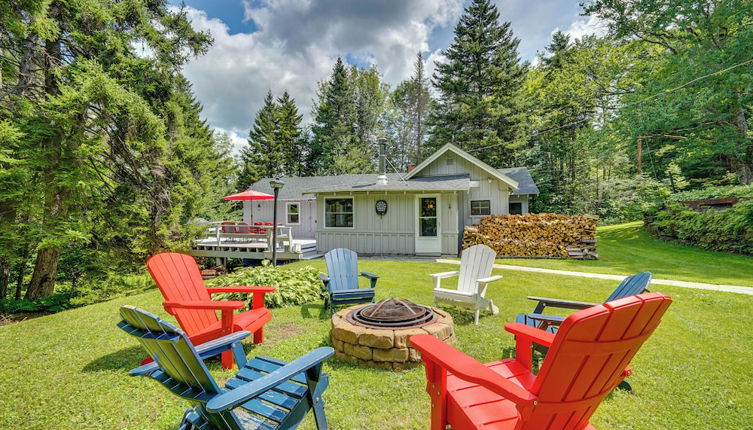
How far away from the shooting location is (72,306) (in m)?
7.97

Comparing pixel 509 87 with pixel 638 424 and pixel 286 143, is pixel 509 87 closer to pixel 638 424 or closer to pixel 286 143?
pixel 286 143

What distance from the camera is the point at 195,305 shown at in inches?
114

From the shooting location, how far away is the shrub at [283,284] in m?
5.25

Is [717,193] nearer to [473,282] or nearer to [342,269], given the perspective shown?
[473,282]

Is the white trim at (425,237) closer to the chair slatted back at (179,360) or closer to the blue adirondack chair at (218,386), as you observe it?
the blue adirondack chair at (218,386)

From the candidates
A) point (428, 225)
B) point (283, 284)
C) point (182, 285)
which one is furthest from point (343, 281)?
point (428, 225)

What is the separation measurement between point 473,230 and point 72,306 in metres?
12.1

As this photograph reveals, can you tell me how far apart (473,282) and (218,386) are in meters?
3.95

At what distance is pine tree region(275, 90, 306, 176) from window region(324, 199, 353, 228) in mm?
17684

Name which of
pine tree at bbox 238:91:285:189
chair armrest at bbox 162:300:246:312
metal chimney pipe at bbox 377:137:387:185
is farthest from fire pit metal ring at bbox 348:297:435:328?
pine tree at bbox 238:91:285:189

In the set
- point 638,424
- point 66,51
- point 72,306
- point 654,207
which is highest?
point 66,51

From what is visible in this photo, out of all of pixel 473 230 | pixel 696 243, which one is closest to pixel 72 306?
pixel 473 230

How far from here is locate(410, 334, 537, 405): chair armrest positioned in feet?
4.22

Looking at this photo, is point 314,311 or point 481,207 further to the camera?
point 481,207
